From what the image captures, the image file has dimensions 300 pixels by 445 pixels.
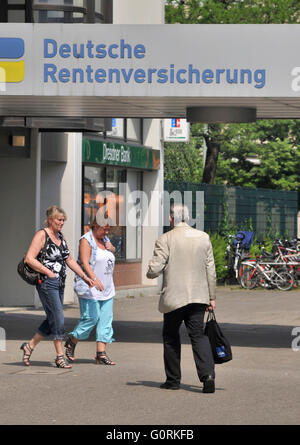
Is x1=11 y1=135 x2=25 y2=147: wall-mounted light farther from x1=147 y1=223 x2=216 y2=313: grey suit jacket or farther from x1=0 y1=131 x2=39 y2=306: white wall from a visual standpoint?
x1=147 y1=223 x2=216 y2=313: grey suit jacket

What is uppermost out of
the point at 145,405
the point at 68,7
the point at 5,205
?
the point at 68,7

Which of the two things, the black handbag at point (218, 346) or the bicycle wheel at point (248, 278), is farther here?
the bicycle wheel at point (248, 278)

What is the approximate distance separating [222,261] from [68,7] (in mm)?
9711

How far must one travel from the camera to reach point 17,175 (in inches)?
779

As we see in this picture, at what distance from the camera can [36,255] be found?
12.0 m

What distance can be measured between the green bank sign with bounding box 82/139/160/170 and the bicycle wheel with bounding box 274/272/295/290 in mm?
4205

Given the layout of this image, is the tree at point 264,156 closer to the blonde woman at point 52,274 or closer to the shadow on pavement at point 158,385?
the blonde woman at point 52,274

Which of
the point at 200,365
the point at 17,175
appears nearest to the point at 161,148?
the point at 17,175

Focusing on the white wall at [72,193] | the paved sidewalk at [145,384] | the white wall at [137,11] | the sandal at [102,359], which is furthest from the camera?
the white wall at [137,11]

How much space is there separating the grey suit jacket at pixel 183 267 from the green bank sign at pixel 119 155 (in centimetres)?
1107

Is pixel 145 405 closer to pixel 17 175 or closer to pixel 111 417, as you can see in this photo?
pixel 111 417

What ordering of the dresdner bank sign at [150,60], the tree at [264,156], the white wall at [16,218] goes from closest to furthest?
the dresdner bank sign at [150,60] → the white wall at [16,218] → the tree at [264,156]

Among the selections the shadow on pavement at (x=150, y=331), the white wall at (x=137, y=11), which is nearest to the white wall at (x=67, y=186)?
the shadow on pavement at (x=150, y=331)

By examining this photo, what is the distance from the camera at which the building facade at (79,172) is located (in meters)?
19.4
